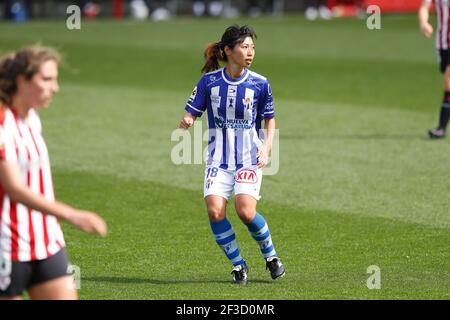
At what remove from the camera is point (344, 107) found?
65.1ft

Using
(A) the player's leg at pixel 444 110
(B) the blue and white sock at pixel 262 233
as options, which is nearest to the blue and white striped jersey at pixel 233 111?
(B) the blue and white sock at pixel 262 233

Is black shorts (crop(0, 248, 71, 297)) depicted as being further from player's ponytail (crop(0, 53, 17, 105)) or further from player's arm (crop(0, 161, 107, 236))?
player's ponytail (crop(0, 53, 17, 105))

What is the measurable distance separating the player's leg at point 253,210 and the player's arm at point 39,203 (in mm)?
2911

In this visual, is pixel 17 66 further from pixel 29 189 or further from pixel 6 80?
pixel 29 189

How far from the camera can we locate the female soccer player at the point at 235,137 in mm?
8445

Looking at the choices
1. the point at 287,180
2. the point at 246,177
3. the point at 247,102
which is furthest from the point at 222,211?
the point at 287,180

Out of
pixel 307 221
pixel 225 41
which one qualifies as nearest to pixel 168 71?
pixel 307 221

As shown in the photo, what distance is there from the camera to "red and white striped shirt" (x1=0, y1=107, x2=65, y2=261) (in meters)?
5.83

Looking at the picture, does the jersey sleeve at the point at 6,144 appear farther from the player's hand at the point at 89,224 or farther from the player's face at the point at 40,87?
the player's hand at the point at 89,224

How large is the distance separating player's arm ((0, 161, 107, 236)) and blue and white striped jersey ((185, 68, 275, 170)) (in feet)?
10.2

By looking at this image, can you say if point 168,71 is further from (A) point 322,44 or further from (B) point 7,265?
(B) point 7,265

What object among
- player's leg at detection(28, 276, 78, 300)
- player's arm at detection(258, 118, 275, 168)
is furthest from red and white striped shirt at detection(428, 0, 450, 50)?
player's leg at detection(28, 276, 78, 300)

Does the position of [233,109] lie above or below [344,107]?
above
